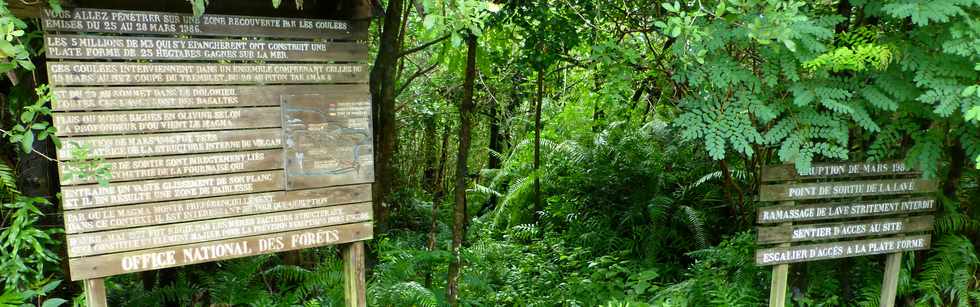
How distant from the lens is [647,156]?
713cm

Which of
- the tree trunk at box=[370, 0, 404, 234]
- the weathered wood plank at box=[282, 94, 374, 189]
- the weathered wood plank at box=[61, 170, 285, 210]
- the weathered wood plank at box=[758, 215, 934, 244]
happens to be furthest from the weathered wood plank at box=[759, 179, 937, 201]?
the tree trunk at box=[370, 0, 404, 234]

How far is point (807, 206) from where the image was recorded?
4117 mm

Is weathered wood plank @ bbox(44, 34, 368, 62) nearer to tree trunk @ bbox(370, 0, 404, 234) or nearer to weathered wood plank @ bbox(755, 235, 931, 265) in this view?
tree trunk @ bbox(370, 0, 404, 234)

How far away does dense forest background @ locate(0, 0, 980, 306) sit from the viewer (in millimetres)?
3529

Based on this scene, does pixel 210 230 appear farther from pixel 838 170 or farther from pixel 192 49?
pixel 838 170

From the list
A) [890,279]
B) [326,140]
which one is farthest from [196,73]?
[890,279]

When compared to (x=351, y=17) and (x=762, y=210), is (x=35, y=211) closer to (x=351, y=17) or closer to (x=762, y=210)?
(x=351, y=17)

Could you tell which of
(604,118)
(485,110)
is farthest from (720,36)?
(485,110)

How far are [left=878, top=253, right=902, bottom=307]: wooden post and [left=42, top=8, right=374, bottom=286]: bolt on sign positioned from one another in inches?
137

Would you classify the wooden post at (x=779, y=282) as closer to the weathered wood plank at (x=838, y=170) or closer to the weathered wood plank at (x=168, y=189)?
the weathered wood plank at (x=838, y=170)

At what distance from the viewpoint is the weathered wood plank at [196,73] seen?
308 cm

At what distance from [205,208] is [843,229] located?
3.84 meters

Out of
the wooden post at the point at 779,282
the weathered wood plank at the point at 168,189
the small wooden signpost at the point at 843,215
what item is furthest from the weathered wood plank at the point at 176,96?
the wooden post at the point at 779,282

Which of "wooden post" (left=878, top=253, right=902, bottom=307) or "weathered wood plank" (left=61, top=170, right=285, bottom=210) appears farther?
"wooden post" (left=878, top=253, right=902, bottom=307)
